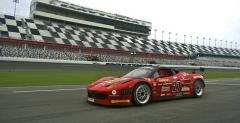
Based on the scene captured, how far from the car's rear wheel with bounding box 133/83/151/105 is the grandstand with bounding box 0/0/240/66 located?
929 inches

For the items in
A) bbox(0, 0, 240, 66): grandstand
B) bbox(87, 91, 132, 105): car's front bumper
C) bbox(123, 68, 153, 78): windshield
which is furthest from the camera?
bbox(0, 0, 240, 66): grandstand

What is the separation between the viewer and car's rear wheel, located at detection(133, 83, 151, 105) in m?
7.49

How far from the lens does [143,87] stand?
25.2 feet

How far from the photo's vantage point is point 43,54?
3197 cm

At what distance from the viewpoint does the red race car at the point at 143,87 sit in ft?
23.6

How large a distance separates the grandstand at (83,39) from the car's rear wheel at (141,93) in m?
23.6

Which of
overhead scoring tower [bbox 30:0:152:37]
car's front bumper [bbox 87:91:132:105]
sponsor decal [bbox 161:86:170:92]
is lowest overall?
car's front bumper [bbox 87:91:132:105]

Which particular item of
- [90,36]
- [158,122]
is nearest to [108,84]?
[158,122]

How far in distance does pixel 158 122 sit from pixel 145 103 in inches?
83.9

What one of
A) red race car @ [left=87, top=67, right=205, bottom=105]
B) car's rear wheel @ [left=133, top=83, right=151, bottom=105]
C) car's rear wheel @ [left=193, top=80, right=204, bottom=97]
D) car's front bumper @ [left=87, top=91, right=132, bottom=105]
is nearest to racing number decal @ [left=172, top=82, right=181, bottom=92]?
red race car @ [left=87, top=67, right=205, bottom=105]

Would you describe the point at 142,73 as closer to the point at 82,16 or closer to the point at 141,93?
the point at 141,93

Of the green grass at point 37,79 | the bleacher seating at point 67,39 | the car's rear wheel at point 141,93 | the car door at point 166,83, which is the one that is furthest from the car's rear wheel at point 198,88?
the bleacher seating at point 67,39

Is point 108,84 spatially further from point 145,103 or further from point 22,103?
point 22,103

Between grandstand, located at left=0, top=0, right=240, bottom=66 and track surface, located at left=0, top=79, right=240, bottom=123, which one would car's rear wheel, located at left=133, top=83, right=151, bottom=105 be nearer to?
track surface, located at left=0, top=79, right=240, bottom=123
